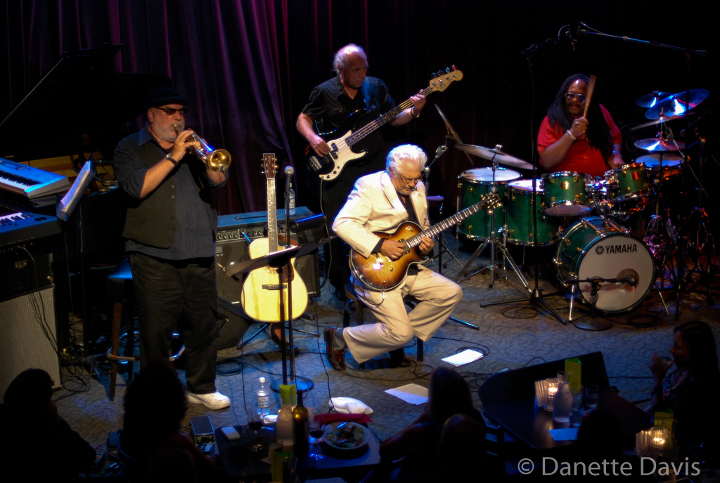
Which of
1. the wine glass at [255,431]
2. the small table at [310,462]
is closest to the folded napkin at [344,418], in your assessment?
the small table at [310,462]

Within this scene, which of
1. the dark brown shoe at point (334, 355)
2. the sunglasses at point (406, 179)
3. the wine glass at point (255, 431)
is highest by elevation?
the sunglasses at point (406, 179)

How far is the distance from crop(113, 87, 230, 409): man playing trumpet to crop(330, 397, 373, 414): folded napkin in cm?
105

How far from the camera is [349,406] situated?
4.39 metres

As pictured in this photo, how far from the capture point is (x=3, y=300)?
4.36 m

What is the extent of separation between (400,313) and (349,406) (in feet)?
2.74

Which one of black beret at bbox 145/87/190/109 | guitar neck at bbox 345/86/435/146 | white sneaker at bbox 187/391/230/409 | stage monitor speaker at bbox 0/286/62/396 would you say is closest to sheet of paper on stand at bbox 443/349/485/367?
white sneaker at bbox 187/391/230/409

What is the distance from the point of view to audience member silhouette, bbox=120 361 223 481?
2.88 metres

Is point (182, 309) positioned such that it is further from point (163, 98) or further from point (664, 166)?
point (664, 166)

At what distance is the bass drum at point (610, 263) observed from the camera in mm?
5895

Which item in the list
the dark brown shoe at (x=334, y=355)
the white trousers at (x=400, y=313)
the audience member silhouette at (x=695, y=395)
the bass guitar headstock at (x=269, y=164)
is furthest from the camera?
the dark brown shoe at (x=334, y=355)

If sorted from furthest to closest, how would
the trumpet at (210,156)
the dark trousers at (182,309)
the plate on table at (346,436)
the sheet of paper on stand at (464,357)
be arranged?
1. the sheet of paper on stand at (464,357)
2. the dark trousers at (182,309)
3. the trumpet at (210,156)
4. the plate on table at (346,436)

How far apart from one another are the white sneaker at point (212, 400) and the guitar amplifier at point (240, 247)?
129 centimetres

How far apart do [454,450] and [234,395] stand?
98.3 inches

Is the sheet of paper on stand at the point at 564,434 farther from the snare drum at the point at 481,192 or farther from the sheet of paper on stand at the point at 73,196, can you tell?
the snare drum at the point at 481,192
